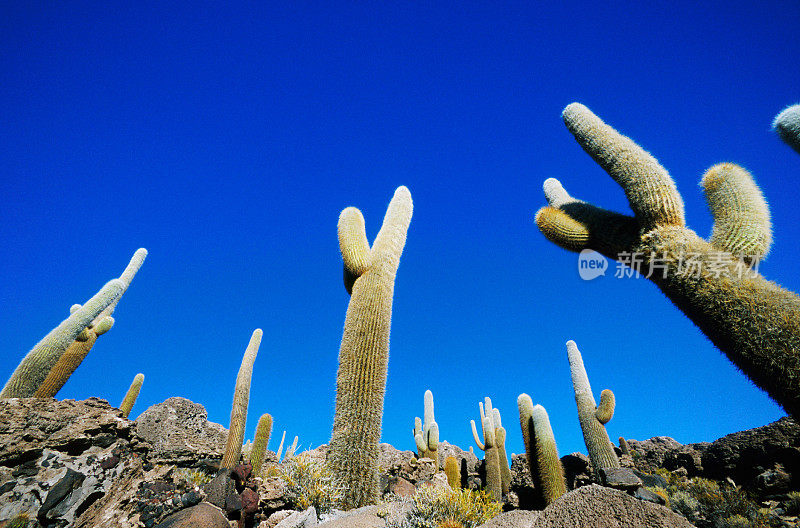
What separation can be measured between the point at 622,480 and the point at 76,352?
11.6 meters

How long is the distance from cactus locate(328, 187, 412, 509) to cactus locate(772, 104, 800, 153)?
17.1 feet

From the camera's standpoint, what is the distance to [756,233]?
138 inches

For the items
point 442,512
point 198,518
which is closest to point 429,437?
point 442,512

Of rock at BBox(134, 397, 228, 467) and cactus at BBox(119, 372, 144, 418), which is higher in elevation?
cactus at BBox(119, 372, 144, 418)

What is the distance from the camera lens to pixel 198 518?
13.6 feet

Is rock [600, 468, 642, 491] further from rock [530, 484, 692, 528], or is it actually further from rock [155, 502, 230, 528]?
rock [155, 502, 230, 528]

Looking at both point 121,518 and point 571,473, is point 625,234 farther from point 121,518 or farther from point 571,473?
point 571,473

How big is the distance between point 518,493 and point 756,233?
9548mm

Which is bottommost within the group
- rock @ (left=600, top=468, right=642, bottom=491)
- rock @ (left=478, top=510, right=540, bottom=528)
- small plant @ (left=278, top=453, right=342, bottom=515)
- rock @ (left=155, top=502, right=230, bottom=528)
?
rock @ (left=155, top=502, right=230, bottom=528)

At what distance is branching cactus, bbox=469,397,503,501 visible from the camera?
426 inches

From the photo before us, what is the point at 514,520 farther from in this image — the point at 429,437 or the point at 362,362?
the point at 429,437

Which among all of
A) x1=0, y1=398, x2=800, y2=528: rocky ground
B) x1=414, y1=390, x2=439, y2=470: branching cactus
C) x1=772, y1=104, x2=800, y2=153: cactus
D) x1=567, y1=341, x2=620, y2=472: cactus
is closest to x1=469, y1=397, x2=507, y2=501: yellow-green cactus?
x1=414, y1=390, x2=439, y2=470: branching cactus

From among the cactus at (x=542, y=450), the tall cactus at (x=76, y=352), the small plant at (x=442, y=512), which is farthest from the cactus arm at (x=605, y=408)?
the tall cactus at (x=76, y=352)

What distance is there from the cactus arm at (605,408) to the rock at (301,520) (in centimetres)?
824
